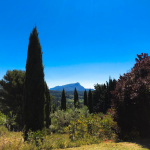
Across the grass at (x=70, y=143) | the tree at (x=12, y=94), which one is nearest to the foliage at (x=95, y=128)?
the grass at (x=70, y=143)

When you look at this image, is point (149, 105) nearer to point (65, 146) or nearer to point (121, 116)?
point (121, 116)

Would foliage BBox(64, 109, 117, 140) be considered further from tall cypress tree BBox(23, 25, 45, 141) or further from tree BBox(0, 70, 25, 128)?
tree BBox(0, 70, 25, 128)

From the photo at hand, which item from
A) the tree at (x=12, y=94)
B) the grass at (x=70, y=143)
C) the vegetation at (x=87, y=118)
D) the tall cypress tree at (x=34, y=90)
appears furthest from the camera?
the tree at (x=12, y=94)

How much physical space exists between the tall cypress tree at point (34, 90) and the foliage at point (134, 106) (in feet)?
17.8

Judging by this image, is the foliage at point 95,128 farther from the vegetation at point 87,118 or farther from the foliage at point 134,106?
the foliage at point 134,106

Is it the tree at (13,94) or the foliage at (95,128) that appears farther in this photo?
the tree at (13,94)

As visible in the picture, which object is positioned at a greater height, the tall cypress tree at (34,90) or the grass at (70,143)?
the tall cypress tree at (34,90)

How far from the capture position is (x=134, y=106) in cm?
710

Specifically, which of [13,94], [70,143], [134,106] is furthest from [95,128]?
[13,94]

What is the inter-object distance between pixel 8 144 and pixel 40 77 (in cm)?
510

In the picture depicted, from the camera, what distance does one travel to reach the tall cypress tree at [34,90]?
8133 mm

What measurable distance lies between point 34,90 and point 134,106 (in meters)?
6.98

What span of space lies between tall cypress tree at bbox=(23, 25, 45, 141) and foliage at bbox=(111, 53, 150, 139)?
542 cm

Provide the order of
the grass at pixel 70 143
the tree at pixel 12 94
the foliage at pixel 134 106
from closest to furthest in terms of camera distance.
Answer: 1. the grass at pixel 70 143
2. the foliage at pixel 134 106
3. the tree at pixel 12 94
